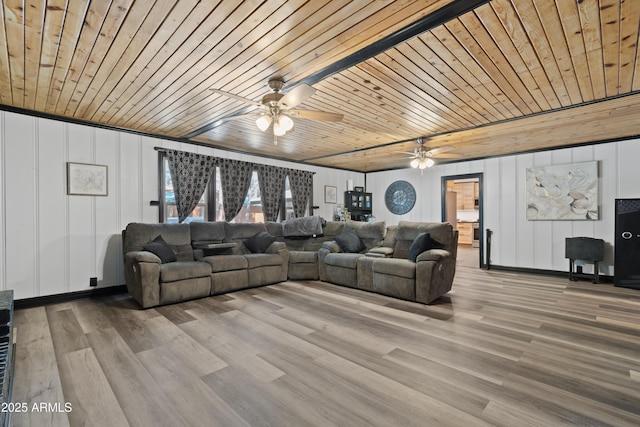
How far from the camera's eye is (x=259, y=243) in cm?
511

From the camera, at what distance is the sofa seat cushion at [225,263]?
4.21 meters

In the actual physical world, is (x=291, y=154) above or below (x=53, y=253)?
above

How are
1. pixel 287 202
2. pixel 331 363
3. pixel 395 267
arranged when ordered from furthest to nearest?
pixel 287 202 < pixel 395 267 < pixel 331 363

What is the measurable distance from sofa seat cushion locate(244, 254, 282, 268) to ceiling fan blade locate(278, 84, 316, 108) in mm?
2616

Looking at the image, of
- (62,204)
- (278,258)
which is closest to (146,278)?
(62,204)

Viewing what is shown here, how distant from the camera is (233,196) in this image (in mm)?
5656

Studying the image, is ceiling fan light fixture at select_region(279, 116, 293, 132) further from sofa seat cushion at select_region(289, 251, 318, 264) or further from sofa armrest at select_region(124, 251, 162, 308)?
sofa seat cushion at select_region(289, 251, 318, 264)

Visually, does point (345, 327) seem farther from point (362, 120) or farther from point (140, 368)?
point (362, 120)

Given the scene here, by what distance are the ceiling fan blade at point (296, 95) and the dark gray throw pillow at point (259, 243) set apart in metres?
2.82

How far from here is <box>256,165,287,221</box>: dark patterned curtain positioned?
620 centimetres

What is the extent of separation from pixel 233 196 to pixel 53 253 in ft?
8.82

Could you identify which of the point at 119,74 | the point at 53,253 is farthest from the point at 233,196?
the point at 119,74

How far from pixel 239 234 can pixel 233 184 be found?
3.54 feet

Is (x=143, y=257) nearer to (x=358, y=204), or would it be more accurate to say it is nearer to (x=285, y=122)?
(x=285, y=122)
